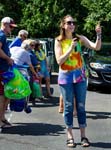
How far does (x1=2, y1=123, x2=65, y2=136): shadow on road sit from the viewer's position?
8503mm

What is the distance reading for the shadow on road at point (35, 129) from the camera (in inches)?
335

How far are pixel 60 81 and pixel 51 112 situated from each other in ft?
11.6

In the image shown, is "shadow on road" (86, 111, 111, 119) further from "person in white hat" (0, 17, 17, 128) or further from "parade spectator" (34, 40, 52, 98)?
"parade spectator" (34, 40, 52, 98)

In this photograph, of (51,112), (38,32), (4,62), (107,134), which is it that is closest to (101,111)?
(51,112)

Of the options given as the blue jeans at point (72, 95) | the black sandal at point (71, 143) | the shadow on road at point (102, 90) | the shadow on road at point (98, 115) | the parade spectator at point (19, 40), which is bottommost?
the shadow on road at point (102, 90)

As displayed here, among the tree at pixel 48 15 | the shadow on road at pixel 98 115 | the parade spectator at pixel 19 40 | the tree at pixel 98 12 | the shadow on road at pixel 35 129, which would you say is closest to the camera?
the shadow on road at pixel 35 129

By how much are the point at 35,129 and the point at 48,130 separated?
0.24 meters

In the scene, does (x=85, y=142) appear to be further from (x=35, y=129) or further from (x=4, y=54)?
(x=4, y=54)

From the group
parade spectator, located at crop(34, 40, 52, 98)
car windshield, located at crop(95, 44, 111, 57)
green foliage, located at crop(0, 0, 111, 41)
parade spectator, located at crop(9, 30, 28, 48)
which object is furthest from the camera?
green foliage, located at crop(0, 0, 111, 41)

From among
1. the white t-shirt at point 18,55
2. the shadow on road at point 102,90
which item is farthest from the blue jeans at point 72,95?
the shadow on road at point 102,90

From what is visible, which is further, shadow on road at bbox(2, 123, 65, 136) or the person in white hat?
shadow on road at bbox(2, 123, 65, 136)

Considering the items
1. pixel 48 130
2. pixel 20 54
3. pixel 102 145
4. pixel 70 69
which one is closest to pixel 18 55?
pixel 20 54

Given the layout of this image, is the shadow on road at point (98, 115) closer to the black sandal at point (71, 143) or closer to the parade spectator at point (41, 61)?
the parade spectator at point (41, 61)

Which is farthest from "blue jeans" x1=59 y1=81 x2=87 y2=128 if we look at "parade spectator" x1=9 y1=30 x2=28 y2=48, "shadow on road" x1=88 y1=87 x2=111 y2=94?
"shadow on road" x1=88 y1=87 x2=111 y2=94
